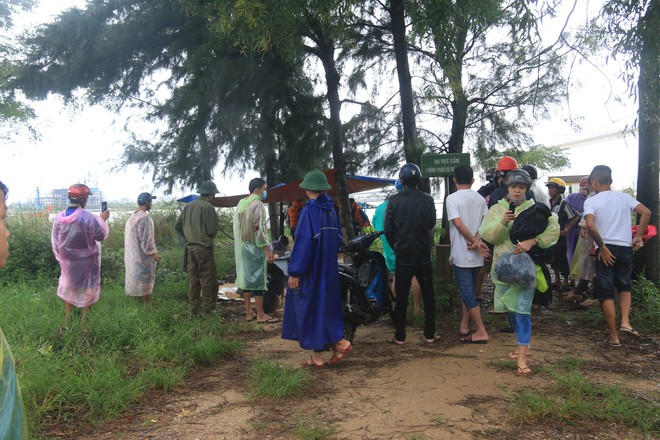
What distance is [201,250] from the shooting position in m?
5.89

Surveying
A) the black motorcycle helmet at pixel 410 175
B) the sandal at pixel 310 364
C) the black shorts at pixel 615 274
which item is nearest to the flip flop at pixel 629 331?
the black shorts at pixel 615 274

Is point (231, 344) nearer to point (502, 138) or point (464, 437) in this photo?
point (464, 437)

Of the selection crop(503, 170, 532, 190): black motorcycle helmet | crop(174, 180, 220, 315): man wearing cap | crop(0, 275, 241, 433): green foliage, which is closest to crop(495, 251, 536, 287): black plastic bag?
crop(503, 170, 532, 190): black motorcycle helmet

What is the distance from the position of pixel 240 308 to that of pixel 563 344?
4157 mm

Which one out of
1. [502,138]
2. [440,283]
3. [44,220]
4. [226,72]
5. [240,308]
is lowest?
[240,308]

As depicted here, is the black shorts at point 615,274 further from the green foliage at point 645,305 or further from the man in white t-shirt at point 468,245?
the man in white t-shirt at point 468,245

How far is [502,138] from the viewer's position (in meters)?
9.70

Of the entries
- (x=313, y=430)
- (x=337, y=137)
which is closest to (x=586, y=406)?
(x=313, y=430)

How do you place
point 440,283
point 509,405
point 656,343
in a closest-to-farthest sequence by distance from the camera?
1. point 509,405
2. point 656,343
3. point 440,283

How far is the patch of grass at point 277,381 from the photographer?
3.53m

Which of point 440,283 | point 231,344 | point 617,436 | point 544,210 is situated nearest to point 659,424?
point 617,436

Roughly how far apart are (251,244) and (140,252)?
1382 mm

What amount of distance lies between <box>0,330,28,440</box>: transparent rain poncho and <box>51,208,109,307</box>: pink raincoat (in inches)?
167

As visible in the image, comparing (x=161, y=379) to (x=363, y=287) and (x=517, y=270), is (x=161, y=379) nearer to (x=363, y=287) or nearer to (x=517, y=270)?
(x=363, y=287)
